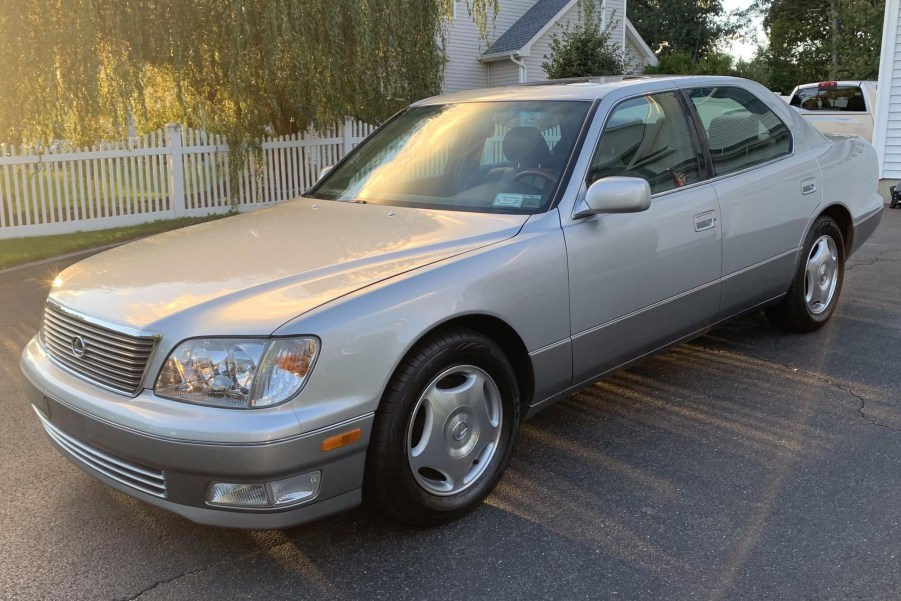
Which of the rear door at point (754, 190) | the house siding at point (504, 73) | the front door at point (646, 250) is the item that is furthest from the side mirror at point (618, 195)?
the house siding at point (504, 73)

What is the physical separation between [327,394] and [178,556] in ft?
3.04

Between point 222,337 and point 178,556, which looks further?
point 178,556

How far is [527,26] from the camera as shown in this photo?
23297 millimetres

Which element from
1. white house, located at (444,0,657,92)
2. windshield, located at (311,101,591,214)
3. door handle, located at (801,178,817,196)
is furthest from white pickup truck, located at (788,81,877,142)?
windshield, located at (311,101,591,214)

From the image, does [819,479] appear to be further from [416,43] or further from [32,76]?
[416,43]

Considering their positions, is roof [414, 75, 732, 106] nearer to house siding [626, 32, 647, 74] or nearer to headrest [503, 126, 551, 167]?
headrest [503, 126, 551, 167]

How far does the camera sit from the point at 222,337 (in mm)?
2646

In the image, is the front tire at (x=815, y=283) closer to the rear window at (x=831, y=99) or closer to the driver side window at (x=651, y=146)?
the driver side window at (x=651, y=146)

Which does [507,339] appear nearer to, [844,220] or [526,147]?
[526,147]

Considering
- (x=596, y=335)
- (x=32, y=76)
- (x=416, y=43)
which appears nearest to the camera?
(x=596, y=335)

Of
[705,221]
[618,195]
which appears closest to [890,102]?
[705,221]

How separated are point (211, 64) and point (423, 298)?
952 cm

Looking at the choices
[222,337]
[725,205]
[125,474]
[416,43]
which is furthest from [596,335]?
[416,43]

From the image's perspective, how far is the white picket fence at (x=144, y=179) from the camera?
10453 millimetres
